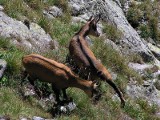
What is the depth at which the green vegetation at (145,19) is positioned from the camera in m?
20.2

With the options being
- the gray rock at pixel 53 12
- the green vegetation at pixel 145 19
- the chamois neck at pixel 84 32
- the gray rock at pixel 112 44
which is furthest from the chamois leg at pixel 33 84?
the green vegetation at pixel 145 19

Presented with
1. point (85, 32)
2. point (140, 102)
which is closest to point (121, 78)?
point (140, 102)

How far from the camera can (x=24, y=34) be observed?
13.5 metres

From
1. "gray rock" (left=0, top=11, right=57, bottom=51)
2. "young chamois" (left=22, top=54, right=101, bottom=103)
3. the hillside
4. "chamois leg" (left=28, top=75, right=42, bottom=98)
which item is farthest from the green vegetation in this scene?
"young chamois" (left=22, top=54, right=101, bottom=103)

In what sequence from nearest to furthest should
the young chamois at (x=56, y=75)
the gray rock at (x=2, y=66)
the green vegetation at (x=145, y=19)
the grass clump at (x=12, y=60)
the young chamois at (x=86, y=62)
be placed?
the young chamois at (x=56, y=75) → the gray rock at (x=2, y=66) → the grass clump at (x=12, y=60) → the young chamois at (x=86, y=62) → the green vegetation at (x=145, y=19)

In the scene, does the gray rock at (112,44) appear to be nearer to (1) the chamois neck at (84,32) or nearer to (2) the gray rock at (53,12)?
(2) the gray rock at (53,12)

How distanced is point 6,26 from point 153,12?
9907 mm

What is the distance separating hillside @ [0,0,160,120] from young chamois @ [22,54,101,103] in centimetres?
60

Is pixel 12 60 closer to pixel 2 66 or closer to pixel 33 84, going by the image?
pixel 2 66

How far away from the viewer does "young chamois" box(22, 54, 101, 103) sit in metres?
10.0

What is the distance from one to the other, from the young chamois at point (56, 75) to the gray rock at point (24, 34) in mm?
2596

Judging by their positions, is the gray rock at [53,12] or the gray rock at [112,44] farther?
the gray rock at [112,44]

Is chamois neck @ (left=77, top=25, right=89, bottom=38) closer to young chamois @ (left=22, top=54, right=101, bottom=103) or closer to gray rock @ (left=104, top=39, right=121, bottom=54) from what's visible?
gray rock @ (left=104, top=39, right=121, bottom=54)

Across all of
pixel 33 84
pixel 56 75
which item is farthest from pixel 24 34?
pixel 56 75
